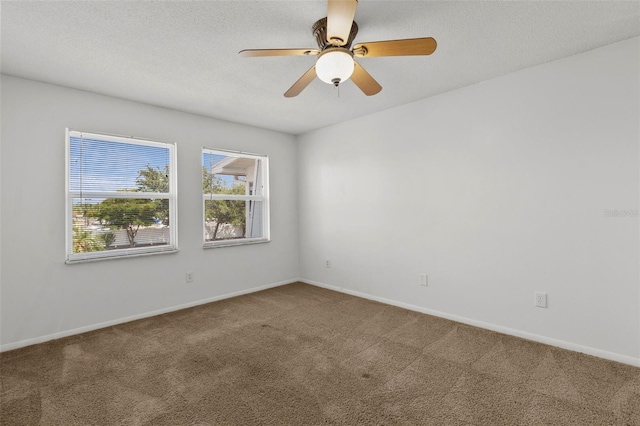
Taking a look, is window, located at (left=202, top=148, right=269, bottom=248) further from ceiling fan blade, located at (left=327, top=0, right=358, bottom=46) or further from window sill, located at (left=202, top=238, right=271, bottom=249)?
ceiling fan blade, located at (left=327, top=0, right=358, bottom=46)

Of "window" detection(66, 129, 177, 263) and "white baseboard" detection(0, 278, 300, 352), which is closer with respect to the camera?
"white baseboard" detection(0, 278, 300, 352)

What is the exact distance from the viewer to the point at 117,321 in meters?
3.22

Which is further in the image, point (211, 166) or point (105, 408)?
point (211, 166)

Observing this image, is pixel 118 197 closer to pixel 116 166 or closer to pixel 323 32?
pixel 116 166

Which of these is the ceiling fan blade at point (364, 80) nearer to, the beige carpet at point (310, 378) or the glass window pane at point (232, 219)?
the beige carpet at point (310, 378)

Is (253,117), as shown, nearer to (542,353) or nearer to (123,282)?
(123,282)

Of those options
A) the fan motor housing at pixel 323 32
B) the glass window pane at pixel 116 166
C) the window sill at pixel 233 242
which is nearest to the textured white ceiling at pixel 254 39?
the fan motor housing at pixel 323 32

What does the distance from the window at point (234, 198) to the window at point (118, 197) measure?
0.47 metres

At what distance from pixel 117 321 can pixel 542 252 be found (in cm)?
414

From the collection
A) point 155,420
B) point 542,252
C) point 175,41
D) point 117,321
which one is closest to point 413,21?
point 175,41

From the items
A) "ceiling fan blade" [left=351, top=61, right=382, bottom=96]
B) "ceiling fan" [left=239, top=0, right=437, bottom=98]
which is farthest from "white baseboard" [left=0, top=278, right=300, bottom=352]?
"ceiling fan blade" [left=351, top=61, right=382, bottom=96]

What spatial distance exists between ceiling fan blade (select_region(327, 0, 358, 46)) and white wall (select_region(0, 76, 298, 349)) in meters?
2.63

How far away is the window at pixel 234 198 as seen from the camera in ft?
13.4

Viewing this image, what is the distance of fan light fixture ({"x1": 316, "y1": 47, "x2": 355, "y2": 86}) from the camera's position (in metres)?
1.81
